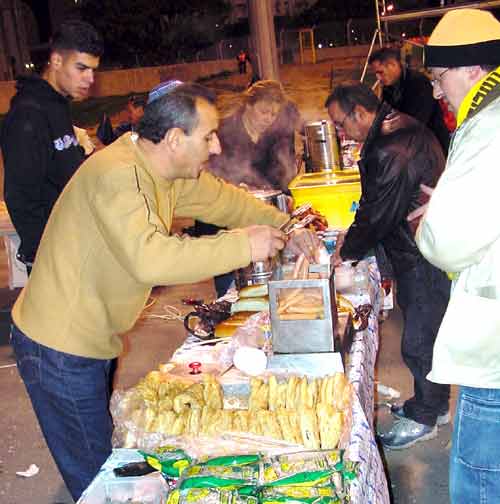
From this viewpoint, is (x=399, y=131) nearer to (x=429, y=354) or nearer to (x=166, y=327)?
(x=429, y=354)

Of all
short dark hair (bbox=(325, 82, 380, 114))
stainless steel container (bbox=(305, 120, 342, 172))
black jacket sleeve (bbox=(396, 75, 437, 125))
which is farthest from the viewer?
black jacket sleeve (bbox=(396, 75, 437, 125))

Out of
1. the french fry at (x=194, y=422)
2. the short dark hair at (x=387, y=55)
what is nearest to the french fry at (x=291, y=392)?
the french fry at (x=194, y=422)

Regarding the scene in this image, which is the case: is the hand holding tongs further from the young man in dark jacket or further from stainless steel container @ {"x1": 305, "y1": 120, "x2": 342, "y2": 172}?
stainless steel container @ {"x1": 305, "y1": 120, "x2": 342, "y2": 172}

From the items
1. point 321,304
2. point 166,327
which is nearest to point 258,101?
point 166,327

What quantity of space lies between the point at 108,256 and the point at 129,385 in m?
2.96

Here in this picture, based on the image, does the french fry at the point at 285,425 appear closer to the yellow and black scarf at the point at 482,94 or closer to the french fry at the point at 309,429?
the french fry at the point at 309,429

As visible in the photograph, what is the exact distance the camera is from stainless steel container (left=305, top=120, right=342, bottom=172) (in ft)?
19.1

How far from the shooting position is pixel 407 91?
6316mm

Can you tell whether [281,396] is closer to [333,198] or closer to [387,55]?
[333,198]

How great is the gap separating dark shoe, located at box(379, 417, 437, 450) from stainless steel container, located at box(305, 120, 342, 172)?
274cm

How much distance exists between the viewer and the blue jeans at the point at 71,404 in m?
2.25

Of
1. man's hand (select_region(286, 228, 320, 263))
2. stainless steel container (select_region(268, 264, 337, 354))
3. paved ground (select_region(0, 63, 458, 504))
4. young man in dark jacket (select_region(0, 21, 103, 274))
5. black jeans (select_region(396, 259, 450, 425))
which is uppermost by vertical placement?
young man in dark jacket (select_region(0, 21, 103, 274))

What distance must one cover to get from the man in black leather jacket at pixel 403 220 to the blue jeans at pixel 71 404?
161 cm

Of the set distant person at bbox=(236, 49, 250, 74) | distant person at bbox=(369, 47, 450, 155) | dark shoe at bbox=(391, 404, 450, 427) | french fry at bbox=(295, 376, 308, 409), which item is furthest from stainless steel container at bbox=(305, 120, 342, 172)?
distant person at bbox=(236, 49, 250, 74)
